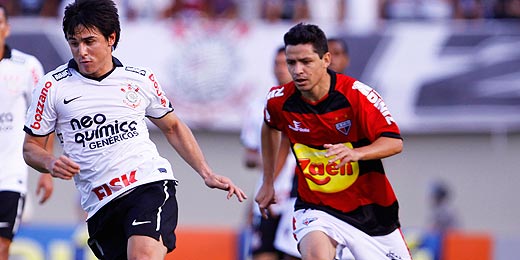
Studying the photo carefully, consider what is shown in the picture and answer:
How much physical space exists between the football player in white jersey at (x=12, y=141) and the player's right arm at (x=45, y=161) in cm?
146

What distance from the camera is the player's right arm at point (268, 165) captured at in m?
7.77

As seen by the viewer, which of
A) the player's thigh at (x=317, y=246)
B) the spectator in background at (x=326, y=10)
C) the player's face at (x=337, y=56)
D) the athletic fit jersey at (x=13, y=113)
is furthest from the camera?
the spectator in background at (x=326, y=10)

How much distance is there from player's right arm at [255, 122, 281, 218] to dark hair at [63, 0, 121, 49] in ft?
5.78

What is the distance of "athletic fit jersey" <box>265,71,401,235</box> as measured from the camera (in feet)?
24.0

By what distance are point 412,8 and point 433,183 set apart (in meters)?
2.91

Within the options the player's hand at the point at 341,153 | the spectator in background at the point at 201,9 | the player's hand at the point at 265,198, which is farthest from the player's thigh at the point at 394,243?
the spectator in background at the point at 201,9

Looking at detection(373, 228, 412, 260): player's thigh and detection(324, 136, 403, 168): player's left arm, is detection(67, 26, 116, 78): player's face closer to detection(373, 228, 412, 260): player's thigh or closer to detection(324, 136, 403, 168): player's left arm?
detection(324, 136, 403, 168): player's left arm

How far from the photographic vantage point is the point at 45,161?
6324 millimetres

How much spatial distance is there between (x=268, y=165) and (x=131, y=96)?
5.37 ft

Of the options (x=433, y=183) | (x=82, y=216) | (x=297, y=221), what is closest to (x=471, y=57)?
(x=433, y=183)

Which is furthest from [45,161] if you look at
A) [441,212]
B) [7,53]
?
[441,212]

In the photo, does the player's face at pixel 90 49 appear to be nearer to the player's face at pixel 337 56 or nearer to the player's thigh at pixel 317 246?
the player's thigh at pixel 317 246

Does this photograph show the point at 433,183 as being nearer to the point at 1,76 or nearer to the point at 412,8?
the point at 412,8

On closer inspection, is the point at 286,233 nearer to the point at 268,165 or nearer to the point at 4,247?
the point at 268,165
